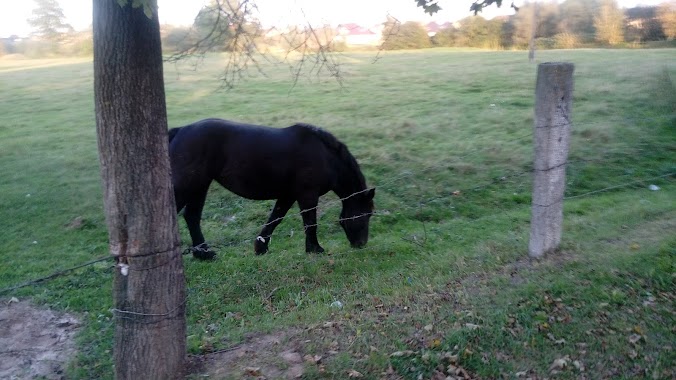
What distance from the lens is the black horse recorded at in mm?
7887

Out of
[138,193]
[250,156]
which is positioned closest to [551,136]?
Answer: [138,193]

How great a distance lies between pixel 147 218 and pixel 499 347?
2.64 meters

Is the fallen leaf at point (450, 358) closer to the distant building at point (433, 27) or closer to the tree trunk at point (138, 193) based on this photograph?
the tree trunk at point (138, 193)

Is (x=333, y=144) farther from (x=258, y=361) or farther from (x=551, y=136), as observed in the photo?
(x=258, y=361)

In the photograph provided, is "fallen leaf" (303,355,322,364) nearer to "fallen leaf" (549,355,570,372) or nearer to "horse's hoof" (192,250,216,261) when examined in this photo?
"fallen leaf" (549,355,570,372)

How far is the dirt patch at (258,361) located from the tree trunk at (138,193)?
9.9 inches

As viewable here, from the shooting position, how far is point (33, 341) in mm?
5832

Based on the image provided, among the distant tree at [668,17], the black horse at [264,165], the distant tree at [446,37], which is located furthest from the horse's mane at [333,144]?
the distant tree at [446,37]

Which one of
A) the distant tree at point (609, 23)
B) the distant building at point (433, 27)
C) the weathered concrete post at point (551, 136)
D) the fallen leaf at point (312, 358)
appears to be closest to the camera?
the fallen leaf at point (312, 358)

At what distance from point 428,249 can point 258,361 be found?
3687mm

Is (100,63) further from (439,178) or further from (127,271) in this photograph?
(439,178)

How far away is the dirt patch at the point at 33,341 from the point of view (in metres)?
5.25

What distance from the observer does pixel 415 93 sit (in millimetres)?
21203

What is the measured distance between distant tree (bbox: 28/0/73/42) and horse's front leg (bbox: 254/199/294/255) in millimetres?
30796
